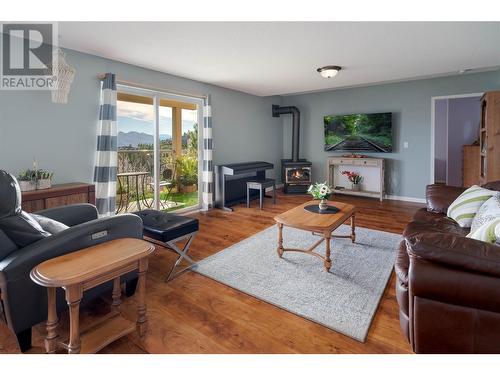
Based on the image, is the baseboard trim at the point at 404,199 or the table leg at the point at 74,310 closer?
the table leg at the point at 74,310

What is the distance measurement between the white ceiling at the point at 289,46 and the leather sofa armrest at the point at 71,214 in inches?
67.8

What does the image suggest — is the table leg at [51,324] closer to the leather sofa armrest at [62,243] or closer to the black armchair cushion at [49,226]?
the leather sofa armrest at [62,243]

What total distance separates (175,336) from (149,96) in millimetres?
3607

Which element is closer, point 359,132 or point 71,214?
point 71,214

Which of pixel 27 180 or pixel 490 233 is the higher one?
pixel 27 180

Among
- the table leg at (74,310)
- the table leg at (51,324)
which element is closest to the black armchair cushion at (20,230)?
the table leg at (51,324)

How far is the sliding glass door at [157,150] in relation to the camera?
4113mm

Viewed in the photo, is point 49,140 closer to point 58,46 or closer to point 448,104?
point 58,46

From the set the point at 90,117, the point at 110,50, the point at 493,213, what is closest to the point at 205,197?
the point at 90,117

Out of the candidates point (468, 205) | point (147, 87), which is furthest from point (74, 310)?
point (147, 87)

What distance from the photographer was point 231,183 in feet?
18.2

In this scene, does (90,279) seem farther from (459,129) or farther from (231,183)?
(459,129)

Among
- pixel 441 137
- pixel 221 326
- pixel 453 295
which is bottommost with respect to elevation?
pixel 221 326

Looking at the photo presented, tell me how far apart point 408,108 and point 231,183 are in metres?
3.93
